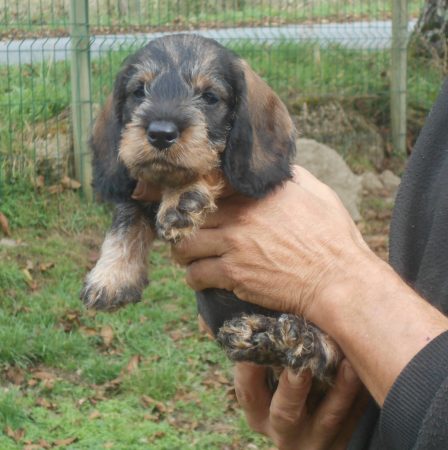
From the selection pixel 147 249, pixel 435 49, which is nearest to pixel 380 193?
pixel 435 49

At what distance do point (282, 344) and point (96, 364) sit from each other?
3136mm

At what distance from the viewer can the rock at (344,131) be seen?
31.1 ft

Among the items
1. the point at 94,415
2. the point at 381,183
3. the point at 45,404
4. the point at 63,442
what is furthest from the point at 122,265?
the point at 381,183

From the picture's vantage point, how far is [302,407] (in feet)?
10.3

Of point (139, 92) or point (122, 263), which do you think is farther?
point (122, 263)

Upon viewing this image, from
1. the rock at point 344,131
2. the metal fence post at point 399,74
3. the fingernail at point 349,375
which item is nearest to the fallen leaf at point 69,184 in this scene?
the rock at point 344,131

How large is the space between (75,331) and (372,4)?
5325 millimetres

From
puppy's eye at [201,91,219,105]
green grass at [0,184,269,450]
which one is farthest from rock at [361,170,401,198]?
puppy's eye at [201,91,219,105]

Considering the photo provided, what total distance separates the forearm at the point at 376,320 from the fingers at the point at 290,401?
0.34m

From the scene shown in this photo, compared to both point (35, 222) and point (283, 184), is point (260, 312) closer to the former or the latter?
point (283, 184)

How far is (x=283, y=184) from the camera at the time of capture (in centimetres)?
327

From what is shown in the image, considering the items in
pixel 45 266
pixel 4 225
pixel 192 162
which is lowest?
pixel 45 266

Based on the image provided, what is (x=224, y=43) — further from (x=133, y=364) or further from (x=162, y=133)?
(x=162, y=133)

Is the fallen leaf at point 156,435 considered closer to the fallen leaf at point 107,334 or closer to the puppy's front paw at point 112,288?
the fallen leaf at point 107,334
